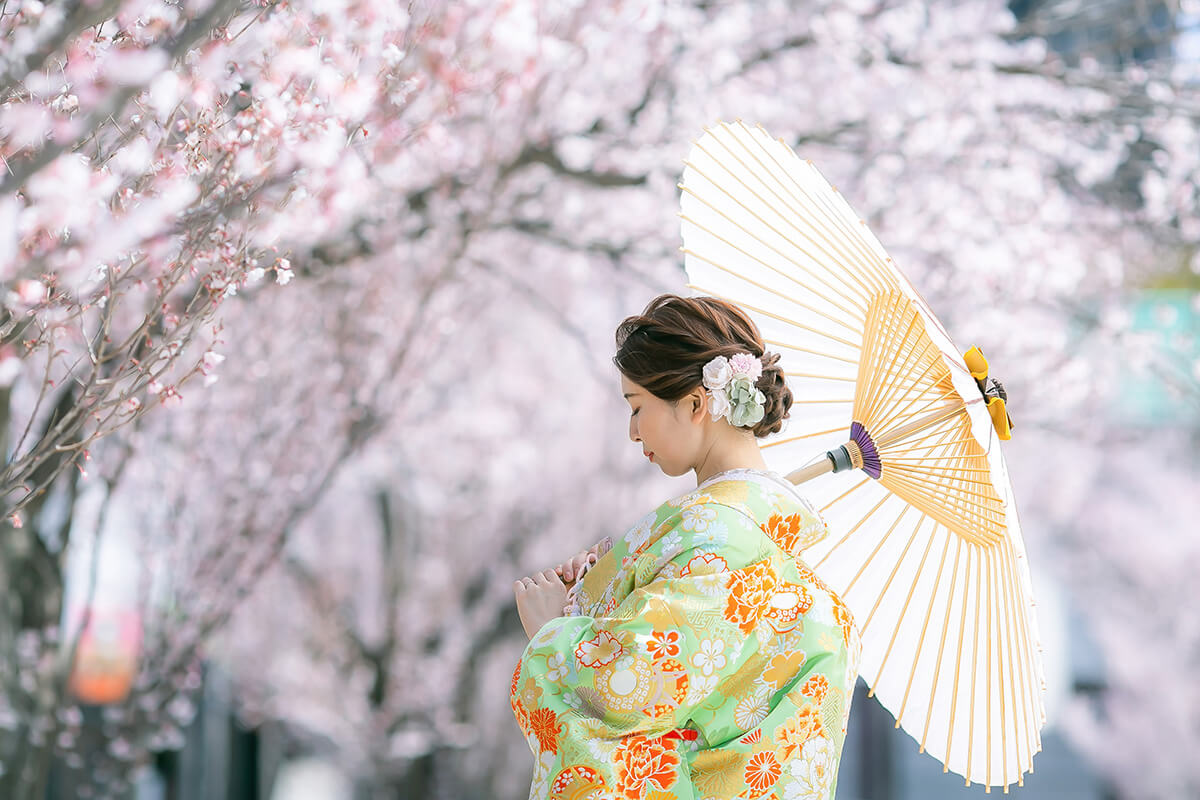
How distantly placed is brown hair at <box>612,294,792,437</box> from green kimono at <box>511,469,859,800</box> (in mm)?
167

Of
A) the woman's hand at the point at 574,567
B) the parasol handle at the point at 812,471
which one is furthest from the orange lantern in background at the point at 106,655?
the parasol handle at the point at 812,471

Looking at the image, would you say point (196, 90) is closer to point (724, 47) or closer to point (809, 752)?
point (809, 752)

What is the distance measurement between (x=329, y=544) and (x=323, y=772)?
406 centimetres

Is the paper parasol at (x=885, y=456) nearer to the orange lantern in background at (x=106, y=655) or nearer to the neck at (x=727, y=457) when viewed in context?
the neck at (x=727, y=457)

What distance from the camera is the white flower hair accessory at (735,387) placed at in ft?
6.75

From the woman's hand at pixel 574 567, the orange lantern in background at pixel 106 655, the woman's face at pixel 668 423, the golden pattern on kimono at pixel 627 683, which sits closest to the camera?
the golden pattern on kimono at pixel 627 683

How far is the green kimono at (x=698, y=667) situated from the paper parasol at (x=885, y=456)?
0.31 m

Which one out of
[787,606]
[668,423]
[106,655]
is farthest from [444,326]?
[106,655]

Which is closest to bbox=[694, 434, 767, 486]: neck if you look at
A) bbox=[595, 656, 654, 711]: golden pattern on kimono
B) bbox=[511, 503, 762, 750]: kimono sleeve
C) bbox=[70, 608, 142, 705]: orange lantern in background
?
bbox=[511, 503, 762, 750]: kimono sleeve

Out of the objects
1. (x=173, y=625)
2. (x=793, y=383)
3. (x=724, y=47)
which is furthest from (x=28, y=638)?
(x=724, y=47)

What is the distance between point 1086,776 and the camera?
12047 millimetres

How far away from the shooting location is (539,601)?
2199mm

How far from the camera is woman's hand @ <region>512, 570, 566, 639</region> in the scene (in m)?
2.18

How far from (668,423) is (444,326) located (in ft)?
10.4
